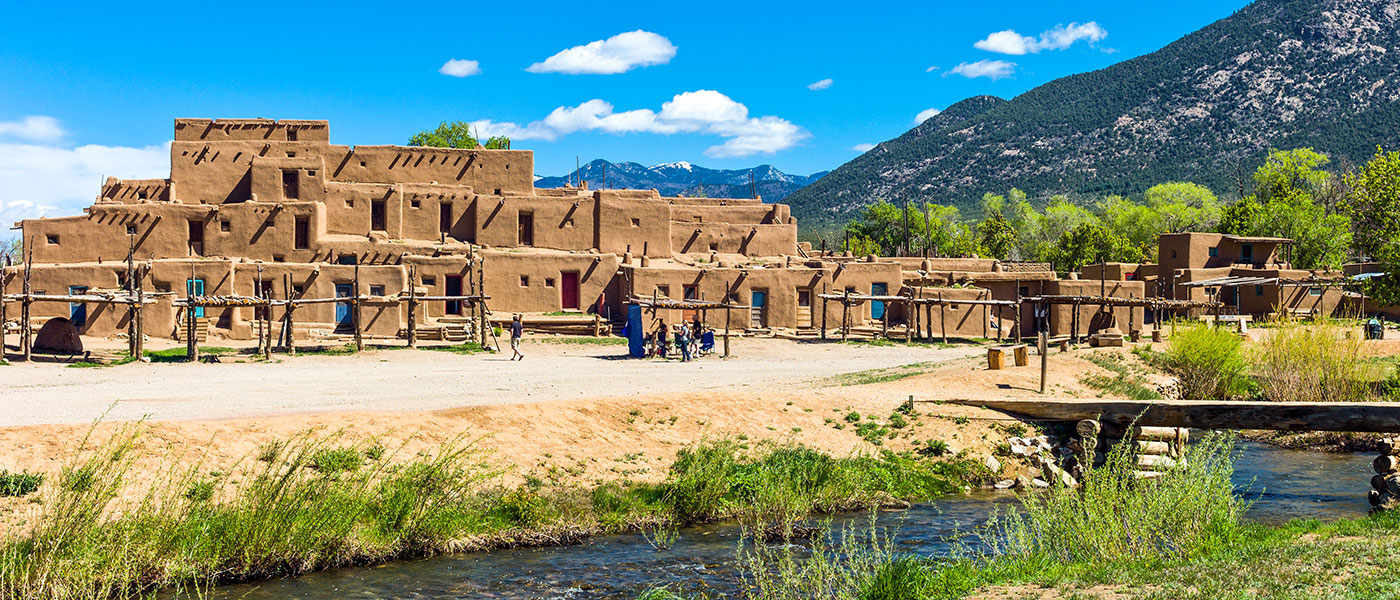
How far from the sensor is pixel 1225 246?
49469 mm

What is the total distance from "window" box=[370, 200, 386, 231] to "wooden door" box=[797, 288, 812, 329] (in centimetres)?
1669

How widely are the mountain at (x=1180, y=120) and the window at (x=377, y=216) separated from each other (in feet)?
270

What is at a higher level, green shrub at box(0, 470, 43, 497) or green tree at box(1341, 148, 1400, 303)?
green tree at box(1341, 148, 1400, 303)

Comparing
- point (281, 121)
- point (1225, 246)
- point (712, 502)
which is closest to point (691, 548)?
point (712, 502)

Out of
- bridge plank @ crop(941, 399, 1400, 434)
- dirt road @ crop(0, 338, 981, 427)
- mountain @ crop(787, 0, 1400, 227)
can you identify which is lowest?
dirt road @ crop(0, 338, 981, 427)

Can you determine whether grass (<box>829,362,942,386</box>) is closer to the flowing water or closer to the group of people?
the group of people

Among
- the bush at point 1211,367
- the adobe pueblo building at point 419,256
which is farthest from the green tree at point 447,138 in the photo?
the bush at point 1211,367

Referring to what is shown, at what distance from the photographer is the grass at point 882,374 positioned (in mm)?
23484

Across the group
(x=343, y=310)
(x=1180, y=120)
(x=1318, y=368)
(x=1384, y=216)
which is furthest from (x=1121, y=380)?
(x=1180, y=120)

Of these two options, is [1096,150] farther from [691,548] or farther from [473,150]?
[691,548]

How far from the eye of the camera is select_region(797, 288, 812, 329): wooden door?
41969 millimetres

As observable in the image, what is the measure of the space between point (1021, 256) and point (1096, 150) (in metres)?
48.7

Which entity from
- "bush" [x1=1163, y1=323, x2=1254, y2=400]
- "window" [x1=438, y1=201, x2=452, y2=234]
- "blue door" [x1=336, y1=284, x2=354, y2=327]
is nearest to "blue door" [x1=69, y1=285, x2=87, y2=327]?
"blue door" [x1=336, y1=284, x2=354, y2=327]

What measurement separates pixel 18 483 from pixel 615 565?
6.52m
